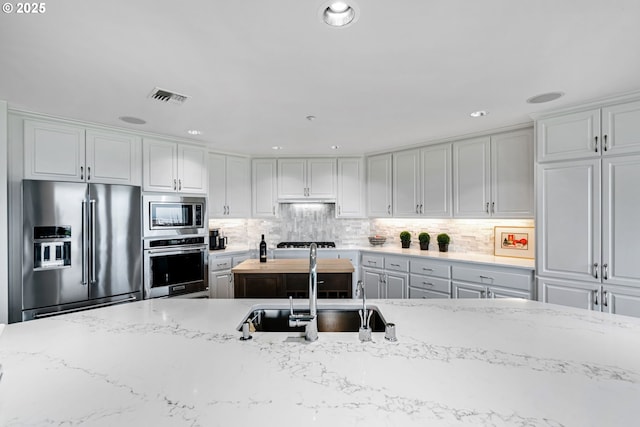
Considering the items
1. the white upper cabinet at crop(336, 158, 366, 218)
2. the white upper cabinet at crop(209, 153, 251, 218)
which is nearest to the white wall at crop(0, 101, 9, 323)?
the white upper cabinet at crop(209, 153, 251, 218)

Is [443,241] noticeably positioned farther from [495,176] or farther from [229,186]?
[229,186]

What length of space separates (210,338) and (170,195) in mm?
2848

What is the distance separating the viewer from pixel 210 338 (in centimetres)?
127

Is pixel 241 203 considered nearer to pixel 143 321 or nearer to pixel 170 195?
pixel 170 195

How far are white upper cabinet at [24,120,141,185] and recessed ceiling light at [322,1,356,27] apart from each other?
2.80 metres

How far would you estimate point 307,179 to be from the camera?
15.9ft

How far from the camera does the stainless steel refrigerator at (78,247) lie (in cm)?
268

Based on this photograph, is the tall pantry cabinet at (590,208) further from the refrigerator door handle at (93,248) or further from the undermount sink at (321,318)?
the refrigerator door handle at (93,248)

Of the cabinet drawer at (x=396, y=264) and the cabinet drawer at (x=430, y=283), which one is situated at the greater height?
the cabinet drawer at (x=396, y=264)

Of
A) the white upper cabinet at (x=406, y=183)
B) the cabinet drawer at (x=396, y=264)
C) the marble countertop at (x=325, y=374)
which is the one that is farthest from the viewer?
the white upper cabinet at (x=406, y=183)

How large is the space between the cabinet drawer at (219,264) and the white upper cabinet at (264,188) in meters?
0.89

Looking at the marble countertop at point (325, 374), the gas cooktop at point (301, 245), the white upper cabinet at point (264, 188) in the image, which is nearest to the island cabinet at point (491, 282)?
the marble countertop at point (325, 374)

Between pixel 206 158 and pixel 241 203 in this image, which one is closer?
pixel 206 158

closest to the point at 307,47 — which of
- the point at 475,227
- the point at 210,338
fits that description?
the point at 210,338
